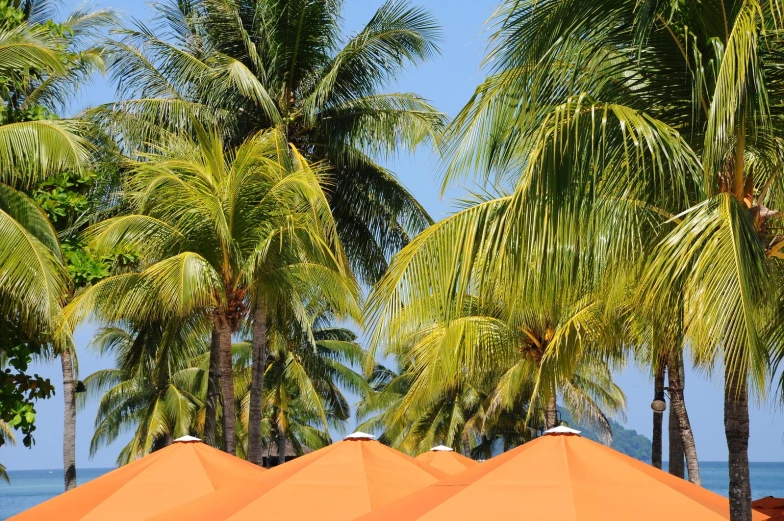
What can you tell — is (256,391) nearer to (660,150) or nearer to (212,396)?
(212,396)

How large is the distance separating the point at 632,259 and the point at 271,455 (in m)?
31.9

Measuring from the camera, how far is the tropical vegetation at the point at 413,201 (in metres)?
6.93

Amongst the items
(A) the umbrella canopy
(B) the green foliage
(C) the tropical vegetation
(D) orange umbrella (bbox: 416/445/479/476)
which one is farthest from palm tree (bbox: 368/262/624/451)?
(B) the green foliage

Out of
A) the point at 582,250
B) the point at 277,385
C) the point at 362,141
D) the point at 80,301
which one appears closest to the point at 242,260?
the point at 80,301

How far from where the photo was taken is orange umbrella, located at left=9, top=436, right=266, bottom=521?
381 inches

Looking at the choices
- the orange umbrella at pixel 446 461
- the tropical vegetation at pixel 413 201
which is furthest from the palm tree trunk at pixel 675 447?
the orange umbrella at pixel 446 461

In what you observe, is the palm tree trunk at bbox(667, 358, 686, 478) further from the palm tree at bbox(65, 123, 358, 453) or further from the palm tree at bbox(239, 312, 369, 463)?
the palm tree at bbox(239, 312, 369, 463)

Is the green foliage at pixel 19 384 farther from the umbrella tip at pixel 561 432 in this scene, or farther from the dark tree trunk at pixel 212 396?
the umbrella tip at pixel 561 432

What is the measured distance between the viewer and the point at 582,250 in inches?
301

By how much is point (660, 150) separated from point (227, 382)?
8846 mm

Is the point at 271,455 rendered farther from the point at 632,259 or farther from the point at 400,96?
Answer: the point at 632,259

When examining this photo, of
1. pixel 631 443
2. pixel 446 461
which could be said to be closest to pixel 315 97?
pixel 446 461

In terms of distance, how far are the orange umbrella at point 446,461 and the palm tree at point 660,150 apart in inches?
215

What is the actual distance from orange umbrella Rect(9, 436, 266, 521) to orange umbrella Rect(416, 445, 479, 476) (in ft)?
9.68
